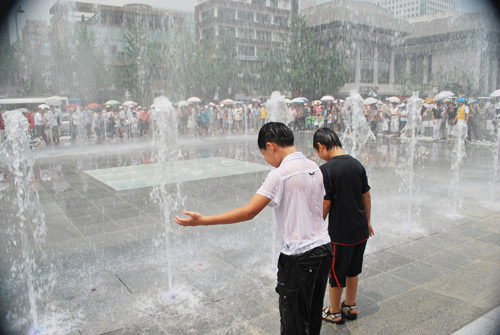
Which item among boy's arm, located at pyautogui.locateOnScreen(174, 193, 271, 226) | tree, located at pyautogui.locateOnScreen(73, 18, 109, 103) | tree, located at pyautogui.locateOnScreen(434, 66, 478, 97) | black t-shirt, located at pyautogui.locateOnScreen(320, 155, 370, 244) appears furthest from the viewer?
tree, located at pyautogui.locateOnScreen(434, 66, 478, 97)

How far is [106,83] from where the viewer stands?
40500 millimetres

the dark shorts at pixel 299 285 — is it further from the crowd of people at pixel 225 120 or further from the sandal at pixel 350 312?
the crowd of people at pixel 225 120

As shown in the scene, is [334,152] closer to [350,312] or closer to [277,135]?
[277,135]

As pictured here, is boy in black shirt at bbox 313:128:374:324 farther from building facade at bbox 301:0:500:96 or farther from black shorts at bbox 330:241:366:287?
building facade at bbox 301:0:500:96

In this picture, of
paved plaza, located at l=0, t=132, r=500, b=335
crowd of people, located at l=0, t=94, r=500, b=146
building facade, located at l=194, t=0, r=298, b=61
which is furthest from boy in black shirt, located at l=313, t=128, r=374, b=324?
building facade, located at l=194, t=0, r=298, b=61

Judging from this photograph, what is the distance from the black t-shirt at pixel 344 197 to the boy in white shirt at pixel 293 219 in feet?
2.22

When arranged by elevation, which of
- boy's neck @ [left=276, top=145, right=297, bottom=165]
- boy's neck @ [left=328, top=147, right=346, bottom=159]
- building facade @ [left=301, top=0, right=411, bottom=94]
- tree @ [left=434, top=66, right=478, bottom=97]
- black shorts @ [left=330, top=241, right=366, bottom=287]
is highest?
building facade @ [left=301, top=0, right=411, bottom=94]

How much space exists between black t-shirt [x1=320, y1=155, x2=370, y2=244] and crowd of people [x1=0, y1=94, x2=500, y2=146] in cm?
1450

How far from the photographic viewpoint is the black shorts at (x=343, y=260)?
297 cm

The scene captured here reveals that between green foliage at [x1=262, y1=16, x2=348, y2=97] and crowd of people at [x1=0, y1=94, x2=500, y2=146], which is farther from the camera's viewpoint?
green foliage at [x1=262, y1=16, x2=348, y2=97]

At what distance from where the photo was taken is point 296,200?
2.17 m

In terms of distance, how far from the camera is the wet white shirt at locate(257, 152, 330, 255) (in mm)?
2139

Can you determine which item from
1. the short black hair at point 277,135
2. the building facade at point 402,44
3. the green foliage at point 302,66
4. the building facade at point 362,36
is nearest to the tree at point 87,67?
the green foliage at point 302,66

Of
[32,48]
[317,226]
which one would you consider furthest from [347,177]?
[32,48]
